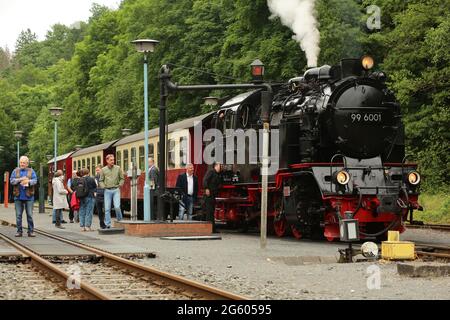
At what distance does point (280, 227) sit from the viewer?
18750 millimetres

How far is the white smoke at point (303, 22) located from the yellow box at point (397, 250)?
8.46 metres

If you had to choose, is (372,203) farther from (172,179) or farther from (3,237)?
(172,179)

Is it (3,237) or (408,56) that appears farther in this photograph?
(408,56)

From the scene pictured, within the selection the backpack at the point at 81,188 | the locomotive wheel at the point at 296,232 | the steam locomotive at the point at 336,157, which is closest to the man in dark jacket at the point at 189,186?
the backpack at the point at 81,188

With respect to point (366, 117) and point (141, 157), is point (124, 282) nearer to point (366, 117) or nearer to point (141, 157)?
Answer: point (366, 117)

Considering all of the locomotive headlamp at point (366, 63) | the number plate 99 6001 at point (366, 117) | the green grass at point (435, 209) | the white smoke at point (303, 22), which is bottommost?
the green grass at point (435, 209)

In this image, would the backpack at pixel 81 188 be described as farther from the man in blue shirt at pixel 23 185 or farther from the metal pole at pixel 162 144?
the man in blue shirt at pixel 23 185

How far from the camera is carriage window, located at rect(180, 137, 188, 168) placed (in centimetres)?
2315

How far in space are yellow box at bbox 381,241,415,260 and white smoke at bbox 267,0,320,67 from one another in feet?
27.8

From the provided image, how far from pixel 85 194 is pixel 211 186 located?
321 cm

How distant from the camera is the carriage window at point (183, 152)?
23.1 meters
